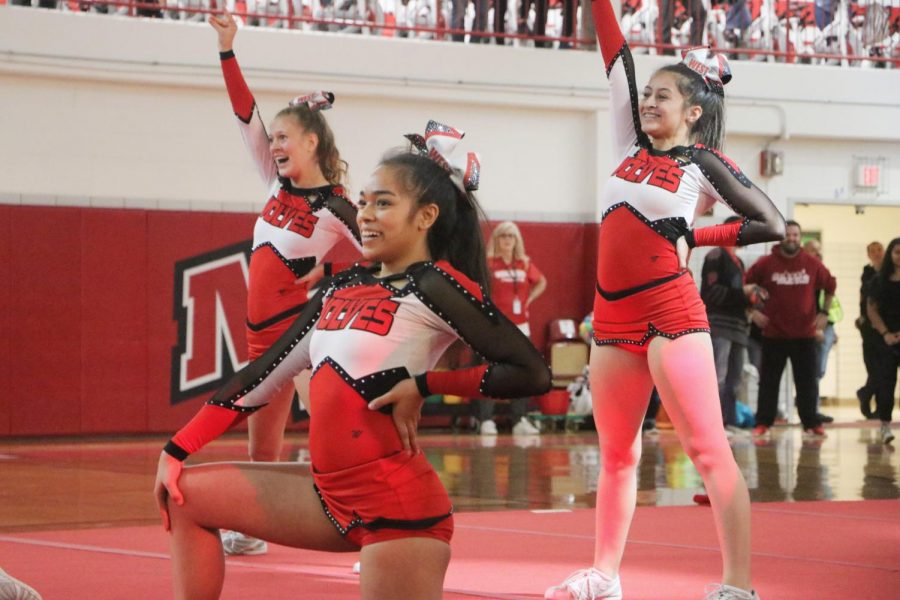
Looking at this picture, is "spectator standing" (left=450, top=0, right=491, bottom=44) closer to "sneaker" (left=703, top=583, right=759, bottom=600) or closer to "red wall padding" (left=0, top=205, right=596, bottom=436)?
"red wall padding" (left=0, top=205, right=596, bottom=436)

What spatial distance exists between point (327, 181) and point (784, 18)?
10831 millimetres

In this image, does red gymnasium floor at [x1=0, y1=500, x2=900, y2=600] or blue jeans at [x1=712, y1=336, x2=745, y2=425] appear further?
blue jeans at [x1=712, y1=336, x2=745, y2=425]

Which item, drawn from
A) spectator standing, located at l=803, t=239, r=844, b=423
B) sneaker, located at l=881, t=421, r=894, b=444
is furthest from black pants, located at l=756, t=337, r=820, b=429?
sneaker, located at l=881, t=421, r=894, b=444

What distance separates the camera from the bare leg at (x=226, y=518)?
118 inches

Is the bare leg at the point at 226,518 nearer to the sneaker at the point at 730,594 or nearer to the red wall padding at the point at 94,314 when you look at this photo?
the sneaker at the point at 730,594

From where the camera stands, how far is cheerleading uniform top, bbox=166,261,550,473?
290cm

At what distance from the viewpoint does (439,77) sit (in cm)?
1228

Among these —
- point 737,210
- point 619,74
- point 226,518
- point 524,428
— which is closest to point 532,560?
point 737,210

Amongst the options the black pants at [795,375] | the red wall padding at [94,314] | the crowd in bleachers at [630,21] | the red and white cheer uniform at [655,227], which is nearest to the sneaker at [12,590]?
the red and white cheer uniform at [655,227]

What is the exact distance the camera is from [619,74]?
14.1 feet

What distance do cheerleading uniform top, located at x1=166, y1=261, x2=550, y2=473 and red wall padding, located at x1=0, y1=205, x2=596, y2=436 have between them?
8.38 meters

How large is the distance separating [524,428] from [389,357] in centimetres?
893

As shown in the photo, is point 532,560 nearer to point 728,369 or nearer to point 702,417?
point 702,417

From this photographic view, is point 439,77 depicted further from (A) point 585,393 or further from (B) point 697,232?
(B) point 697,232
